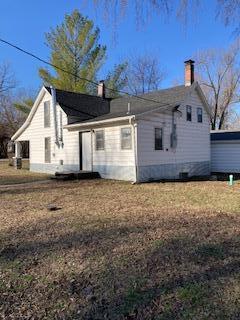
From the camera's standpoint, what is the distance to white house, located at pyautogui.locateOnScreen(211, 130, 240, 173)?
75.8 feet

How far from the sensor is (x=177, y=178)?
→ 18734mm

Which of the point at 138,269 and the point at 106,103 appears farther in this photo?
the point at 106,103

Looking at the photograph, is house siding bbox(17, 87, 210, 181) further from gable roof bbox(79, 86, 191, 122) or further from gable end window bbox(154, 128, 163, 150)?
gable roof bbox(79, 86, 191, 122)

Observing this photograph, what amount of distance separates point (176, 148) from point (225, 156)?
623cm

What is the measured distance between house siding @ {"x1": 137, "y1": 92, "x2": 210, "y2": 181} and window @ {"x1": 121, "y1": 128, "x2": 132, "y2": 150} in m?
0.42

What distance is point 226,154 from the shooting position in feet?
77.2

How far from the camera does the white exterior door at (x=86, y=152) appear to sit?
1855 cm

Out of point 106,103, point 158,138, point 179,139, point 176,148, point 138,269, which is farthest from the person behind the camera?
point 106,103

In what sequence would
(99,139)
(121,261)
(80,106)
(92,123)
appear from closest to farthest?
1. (121,261)
2. (92,123)
3. (99,139)
4. (80,106)

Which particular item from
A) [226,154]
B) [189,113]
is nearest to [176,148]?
[189,113]

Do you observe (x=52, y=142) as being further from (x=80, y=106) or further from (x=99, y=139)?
(x=99, y=139)

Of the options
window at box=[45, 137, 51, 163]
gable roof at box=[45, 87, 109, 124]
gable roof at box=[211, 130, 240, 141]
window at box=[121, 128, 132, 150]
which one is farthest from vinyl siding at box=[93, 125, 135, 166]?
gable roof at box=[211, 130, 240, 141]

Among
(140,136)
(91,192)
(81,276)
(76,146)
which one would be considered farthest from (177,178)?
(81,276)

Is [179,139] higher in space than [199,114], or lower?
lower
